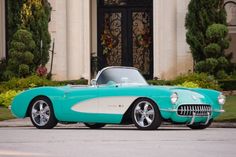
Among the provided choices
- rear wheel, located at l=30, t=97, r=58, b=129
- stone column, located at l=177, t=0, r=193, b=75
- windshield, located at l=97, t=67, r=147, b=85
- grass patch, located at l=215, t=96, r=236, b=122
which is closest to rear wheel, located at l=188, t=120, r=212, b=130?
windshield, located at l=97, t=67, r=147, b=85

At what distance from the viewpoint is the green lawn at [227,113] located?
1772 centimetres

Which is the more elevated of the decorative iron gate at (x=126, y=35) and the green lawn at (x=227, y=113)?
the decorative iron gate at (x=126, y=35)

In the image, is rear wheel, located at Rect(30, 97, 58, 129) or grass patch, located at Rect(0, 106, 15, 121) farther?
grass patch, located at Rect(0, 106, 15, 121)

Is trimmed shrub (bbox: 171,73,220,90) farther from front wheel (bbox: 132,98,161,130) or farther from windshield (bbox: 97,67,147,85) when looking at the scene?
front wheel (bbox: 132,98,161,130)

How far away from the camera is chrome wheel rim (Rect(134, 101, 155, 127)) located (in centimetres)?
1499

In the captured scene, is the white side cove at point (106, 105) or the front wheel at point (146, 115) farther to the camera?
the white side cove at point (106, 105)

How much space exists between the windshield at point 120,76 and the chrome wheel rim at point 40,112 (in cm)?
114

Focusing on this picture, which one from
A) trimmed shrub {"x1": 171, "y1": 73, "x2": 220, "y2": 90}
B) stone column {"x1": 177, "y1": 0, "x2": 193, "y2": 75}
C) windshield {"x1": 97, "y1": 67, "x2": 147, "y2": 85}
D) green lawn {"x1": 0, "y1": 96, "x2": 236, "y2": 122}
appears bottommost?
green lawn {"x1": 0, "y1": 96, "x2": 236, "y2": 122}

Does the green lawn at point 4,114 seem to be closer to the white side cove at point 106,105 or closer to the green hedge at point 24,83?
the green hedge at point 24,83

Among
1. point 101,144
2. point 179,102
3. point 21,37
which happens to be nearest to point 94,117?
point 179,102

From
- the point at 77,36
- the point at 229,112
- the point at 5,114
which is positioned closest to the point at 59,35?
the point at 77,36

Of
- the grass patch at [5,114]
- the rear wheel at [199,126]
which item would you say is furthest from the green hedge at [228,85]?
the rear wheel at [199,126]

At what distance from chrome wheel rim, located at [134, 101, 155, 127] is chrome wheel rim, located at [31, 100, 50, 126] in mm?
1965

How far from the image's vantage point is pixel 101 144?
454 inches
